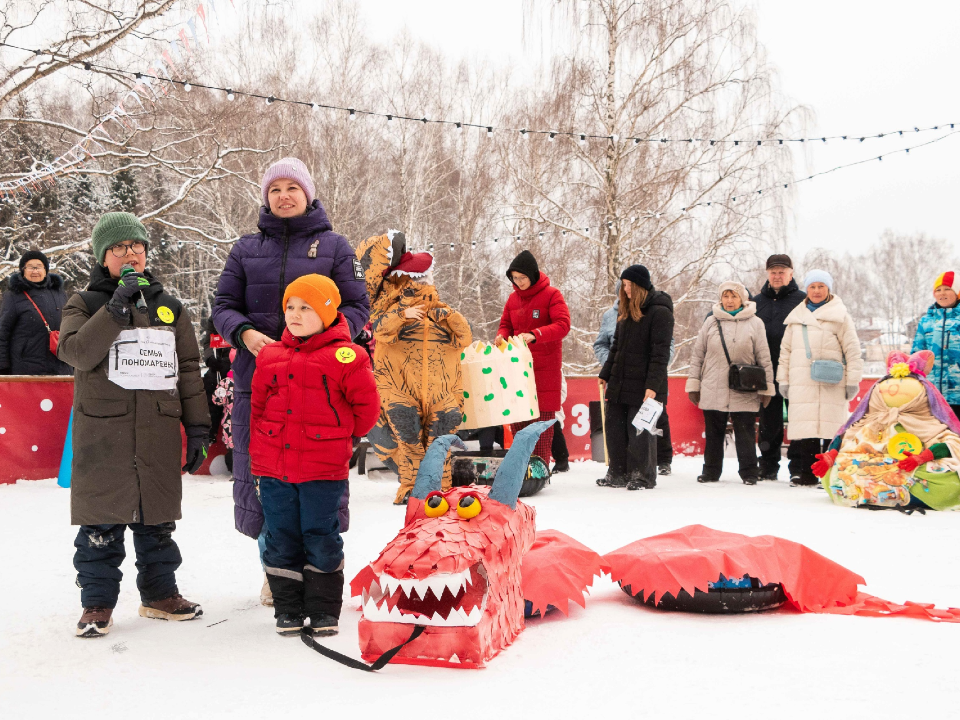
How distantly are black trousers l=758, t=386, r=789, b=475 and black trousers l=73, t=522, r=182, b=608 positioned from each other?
20.0 ft

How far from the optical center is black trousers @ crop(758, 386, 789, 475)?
26.9 feet

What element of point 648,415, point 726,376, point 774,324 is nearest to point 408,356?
point 648,415

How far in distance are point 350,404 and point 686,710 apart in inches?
66.7

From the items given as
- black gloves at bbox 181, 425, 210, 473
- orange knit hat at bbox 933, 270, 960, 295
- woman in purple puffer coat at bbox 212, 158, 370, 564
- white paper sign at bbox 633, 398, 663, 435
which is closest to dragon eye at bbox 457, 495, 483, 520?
woman in purple puffer coat at bbox 212, 158, 370, 564

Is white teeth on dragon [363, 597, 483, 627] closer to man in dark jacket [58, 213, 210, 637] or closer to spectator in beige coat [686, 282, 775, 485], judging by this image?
man in dark jacket [58, 213, 210, 637]

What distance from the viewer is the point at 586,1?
55.5 feet

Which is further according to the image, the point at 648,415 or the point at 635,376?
the point at 635,376

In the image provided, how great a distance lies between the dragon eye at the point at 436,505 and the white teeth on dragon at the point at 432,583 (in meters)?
0.38

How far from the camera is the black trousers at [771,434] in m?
8.21

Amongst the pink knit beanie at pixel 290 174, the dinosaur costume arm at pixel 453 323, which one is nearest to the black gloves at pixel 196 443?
the pink knit beanie at pixel 290 174

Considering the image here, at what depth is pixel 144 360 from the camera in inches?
140

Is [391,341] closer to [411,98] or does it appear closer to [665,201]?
[665,201]

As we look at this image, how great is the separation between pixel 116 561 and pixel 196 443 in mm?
573

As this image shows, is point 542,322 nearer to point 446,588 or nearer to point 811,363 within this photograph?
point 811,363
